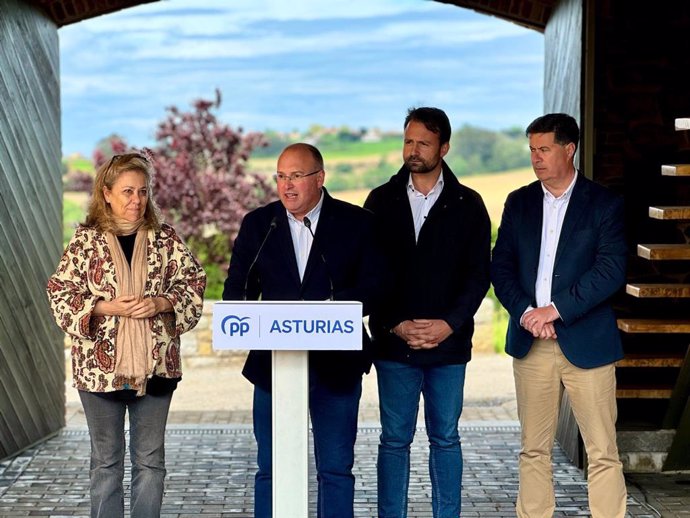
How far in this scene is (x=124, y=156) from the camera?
14.8 feet

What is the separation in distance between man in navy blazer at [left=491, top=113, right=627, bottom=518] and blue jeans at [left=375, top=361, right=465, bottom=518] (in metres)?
0.30

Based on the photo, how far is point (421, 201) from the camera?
5012mm

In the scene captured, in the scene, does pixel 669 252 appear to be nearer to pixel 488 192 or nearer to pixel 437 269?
pixel 437 269

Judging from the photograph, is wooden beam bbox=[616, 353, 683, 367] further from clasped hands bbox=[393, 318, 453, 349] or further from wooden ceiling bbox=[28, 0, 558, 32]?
wooden ceiling bbox=[28, 0, 558, 32]

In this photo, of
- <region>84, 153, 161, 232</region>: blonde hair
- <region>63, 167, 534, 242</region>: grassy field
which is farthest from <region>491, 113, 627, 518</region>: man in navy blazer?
<region>63, 167, 534, 242</region>: grassy field

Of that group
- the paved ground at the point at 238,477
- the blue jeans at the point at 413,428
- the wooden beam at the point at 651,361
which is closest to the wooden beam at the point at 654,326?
the wooden beam at the point at 651,361

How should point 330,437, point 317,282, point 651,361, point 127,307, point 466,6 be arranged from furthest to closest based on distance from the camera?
point 466,6
point 651,361
point 330,437
point 317,282
point 127,307

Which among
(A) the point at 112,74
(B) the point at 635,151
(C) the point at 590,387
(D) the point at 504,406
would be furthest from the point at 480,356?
(A) the point at 112,74

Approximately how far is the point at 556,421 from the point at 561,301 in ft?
1.77

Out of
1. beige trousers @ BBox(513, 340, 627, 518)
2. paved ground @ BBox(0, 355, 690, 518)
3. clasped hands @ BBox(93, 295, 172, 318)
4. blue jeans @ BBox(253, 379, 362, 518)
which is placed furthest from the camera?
paved ground @ BBox(0, 355, 690, 518)

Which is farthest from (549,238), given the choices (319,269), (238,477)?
(238,477)

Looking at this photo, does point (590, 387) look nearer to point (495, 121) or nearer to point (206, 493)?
point (206, 493)

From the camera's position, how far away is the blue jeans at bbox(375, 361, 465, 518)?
496 centimetres

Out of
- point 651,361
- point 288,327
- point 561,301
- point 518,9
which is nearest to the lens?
point 288,327
